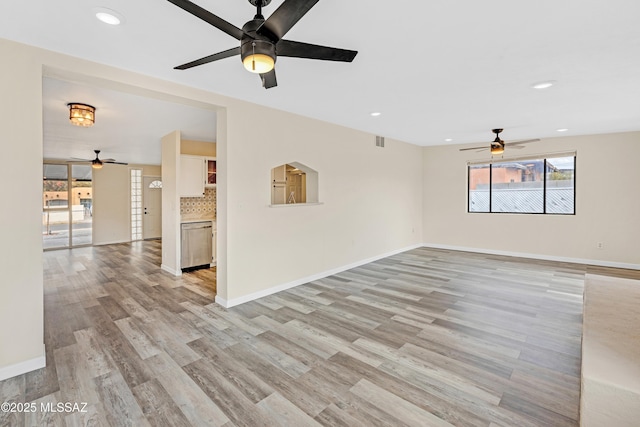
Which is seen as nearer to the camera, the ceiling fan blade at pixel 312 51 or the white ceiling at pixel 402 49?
the ceiling fan blade at pixel 312 51

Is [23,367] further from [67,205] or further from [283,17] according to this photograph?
[67,205]

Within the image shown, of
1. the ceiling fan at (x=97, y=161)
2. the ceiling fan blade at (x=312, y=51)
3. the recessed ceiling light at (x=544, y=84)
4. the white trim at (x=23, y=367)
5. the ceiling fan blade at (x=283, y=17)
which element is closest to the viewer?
the ceiling fan blade at (x=283, y=17)

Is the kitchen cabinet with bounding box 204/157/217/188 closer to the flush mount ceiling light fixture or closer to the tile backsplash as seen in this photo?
the tile backsplash

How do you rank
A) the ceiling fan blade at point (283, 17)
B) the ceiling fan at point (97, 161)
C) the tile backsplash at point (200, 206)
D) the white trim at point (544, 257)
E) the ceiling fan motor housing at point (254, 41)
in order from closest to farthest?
the ceiling fan blade at point (283, 17)
the ceiling fan motor housing at point (254, 41)
the white trim at point (544, 257)
the tile backsplash at point (200, 206)
the ceiling fan at point (97, 161)

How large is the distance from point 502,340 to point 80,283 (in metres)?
6.34

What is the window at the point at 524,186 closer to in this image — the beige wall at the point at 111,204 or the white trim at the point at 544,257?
the white trim at the point at 544,257

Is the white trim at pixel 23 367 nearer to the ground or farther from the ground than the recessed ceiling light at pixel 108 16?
nearer to the ground

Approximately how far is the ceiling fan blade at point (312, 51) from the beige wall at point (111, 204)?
1013 centimetres

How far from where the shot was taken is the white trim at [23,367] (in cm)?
233

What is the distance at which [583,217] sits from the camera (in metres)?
6.23

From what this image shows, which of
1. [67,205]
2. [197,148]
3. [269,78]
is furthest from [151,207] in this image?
[269,78]

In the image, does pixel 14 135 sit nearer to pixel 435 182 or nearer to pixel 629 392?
pixel 629 392

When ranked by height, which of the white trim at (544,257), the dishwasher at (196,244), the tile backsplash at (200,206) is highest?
the tile backsplash at (200,206)

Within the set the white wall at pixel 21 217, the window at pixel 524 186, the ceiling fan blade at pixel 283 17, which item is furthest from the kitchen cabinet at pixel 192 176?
the window at pixel 524 186
